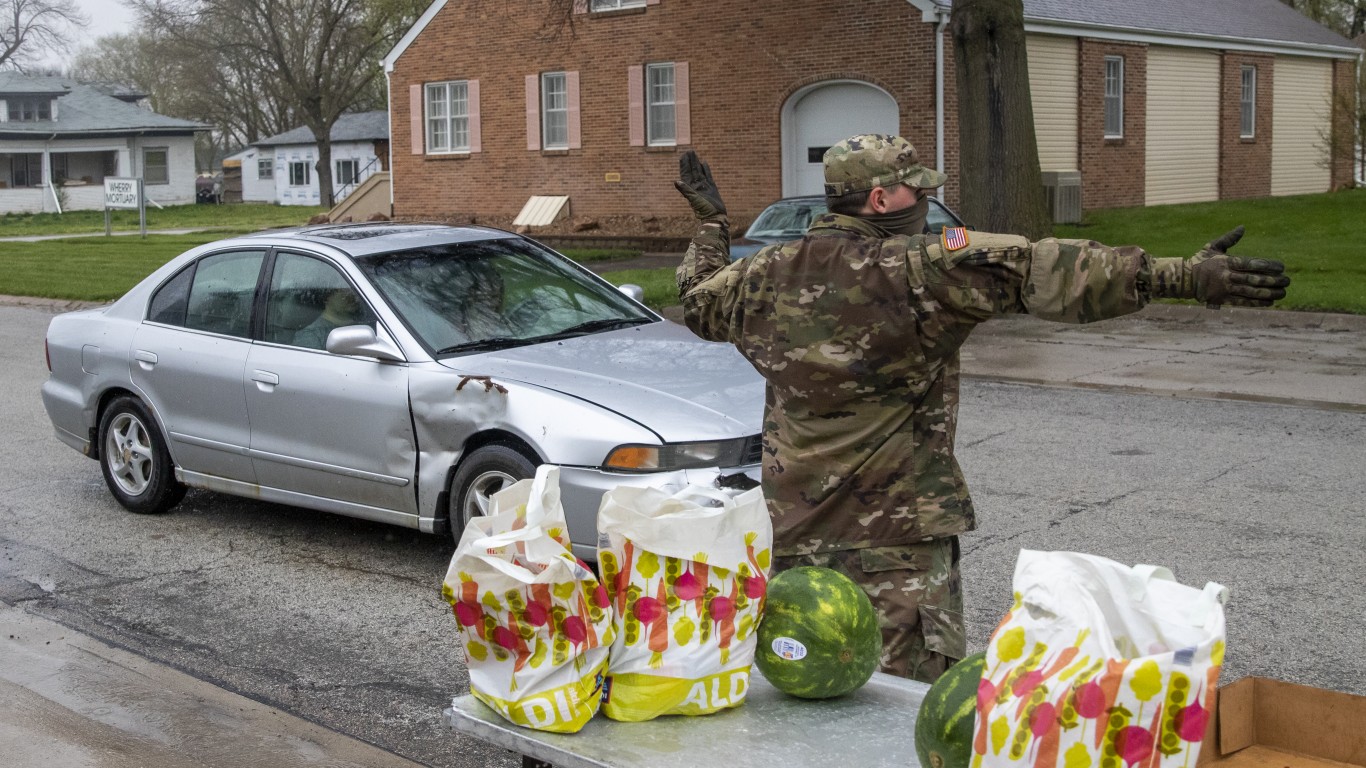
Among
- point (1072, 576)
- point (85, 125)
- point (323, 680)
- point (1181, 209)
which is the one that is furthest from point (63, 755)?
point (85, 125)

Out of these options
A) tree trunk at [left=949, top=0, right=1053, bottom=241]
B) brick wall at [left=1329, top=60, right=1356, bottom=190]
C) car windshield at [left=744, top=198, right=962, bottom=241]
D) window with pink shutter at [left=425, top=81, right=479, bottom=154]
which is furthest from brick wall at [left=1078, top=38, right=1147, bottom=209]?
window with pink shutter at [left=425, top=81, right=479, bottom=154]

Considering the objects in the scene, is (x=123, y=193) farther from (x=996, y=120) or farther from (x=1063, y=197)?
(x=996, y=120)

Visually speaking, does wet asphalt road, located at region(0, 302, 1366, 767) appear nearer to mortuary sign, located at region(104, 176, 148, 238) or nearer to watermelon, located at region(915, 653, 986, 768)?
watermelon, located at region(915, 653, 986, 768)

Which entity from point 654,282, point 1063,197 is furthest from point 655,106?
point 654,282

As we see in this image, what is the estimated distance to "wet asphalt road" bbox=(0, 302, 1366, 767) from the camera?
555 cm

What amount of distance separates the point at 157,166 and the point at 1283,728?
71.1 m

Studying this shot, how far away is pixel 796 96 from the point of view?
95.4 ft

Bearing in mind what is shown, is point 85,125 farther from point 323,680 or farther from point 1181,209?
point 323,680

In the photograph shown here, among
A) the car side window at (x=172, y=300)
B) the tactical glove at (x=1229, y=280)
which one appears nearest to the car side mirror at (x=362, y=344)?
the car side window at (x=172, y=300)

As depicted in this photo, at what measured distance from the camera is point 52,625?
20.9ft

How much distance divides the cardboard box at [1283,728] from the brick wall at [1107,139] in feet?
93.5

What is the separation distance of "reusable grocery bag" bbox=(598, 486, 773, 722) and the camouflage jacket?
0.68 metres

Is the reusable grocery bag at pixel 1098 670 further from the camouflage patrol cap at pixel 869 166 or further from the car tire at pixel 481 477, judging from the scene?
Result: the car tire at pixel 481 477

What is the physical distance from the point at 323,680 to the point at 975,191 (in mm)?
14214
